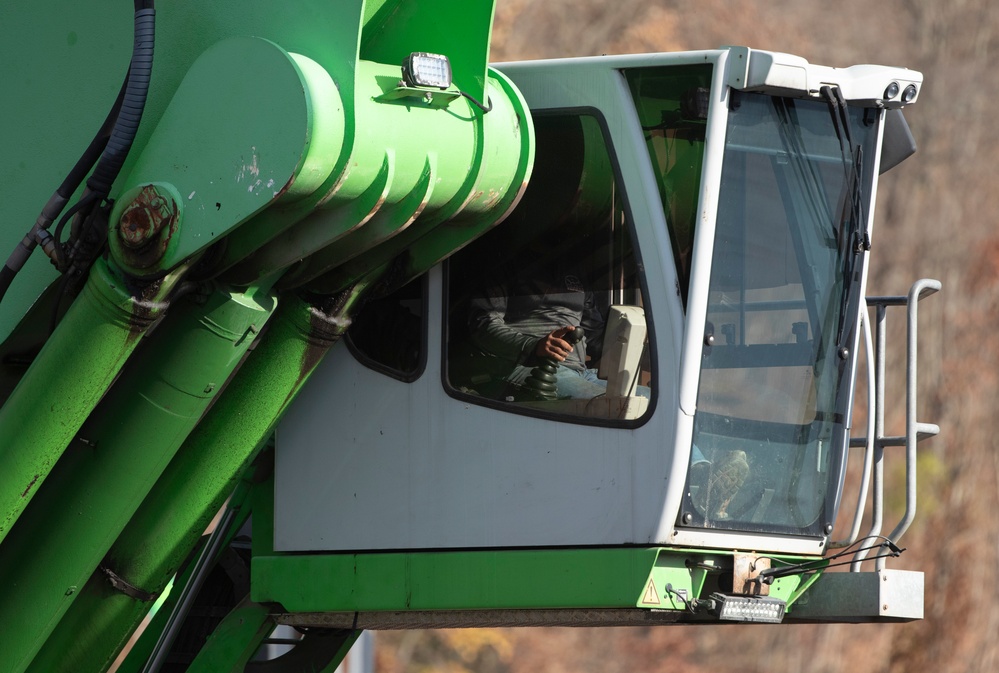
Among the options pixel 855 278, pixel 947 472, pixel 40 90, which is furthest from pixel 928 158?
pixel 40 90

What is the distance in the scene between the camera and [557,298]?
4.34 m

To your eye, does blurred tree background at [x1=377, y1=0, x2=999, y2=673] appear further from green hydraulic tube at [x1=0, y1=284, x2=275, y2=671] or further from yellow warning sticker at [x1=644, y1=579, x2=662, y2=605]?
green hydraulic tube at [x1=0, y1=284, x2=275, y2=671]

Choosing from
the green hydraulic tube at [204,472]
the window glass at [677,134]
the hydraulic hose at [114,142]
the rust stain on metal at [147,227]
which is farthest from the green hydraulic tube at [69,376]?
the window glass at [677,134]

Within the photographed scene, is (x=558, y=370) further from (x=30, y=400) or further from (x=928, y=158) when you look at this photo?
(x=928, y=158)

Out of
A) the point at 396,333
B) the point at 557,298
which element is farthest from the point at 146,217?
the point at 557,298

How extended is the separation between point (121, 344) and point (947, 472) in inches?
544

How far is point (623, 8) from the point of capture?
55.7 feet

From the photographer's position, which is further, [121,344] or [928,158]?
[928,158]

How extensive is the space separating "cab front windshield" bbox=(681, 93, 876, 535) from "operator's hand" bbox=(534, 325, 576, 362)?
1.36 ft

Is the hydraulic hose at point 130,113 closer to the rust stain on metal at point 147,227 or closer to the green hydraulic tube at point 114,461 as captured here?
the rust stain on metal at point 147,227

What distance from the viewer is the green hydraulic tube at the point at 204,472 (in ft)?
13.8

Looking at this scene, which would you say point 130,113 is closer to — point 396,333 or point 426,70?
point 426,70

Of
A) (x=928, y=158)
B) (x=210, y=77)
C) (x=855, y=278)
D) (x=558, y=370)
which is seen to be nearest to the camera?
(x=210, y=77)

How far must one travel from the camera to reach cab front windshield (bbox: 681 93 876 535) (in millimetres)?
4238
